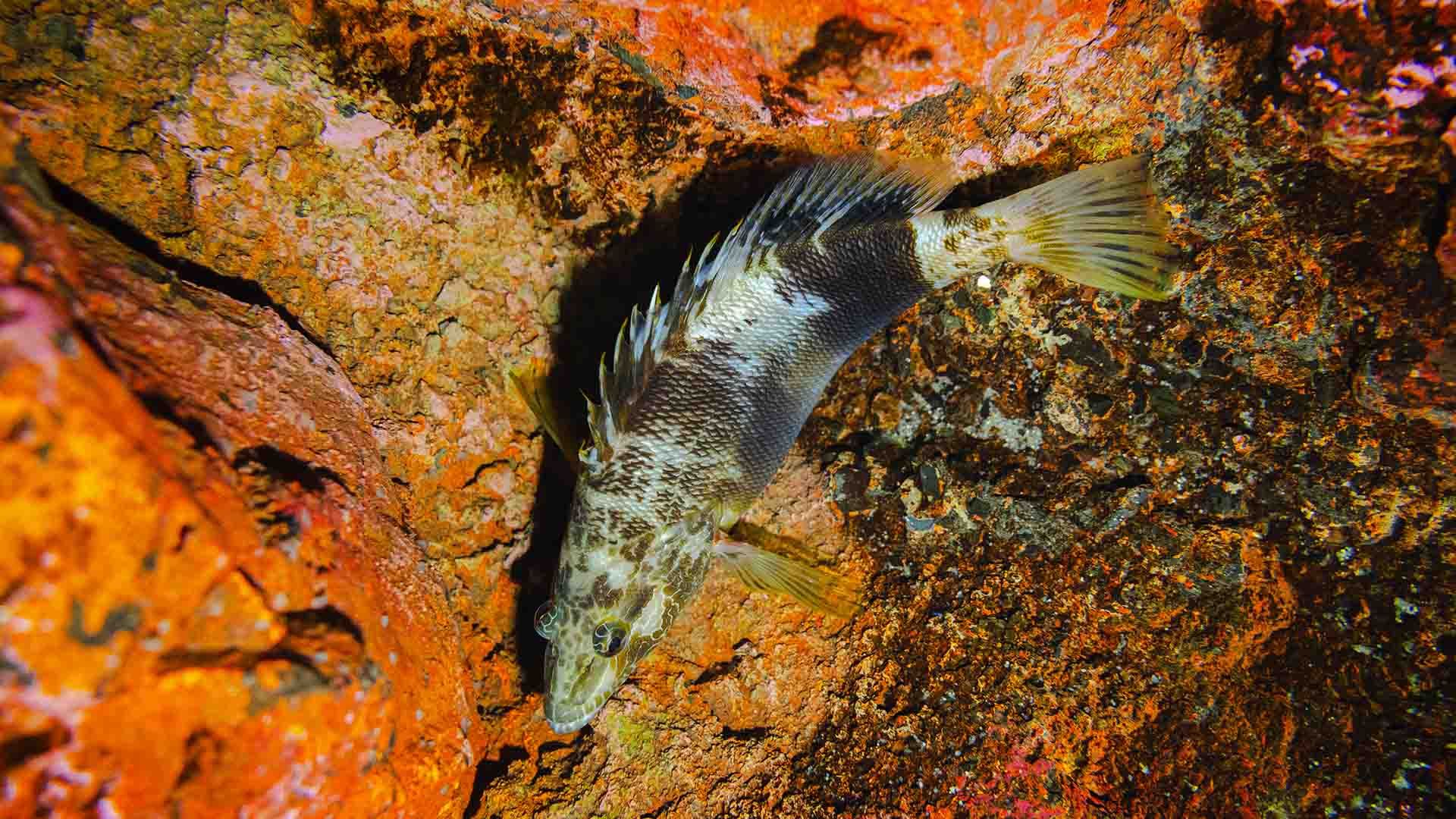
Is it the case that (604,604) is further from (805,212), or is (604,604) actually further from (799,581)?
(805,212)

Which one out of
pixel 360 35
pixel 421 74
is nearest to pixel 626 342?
pixel 421 74

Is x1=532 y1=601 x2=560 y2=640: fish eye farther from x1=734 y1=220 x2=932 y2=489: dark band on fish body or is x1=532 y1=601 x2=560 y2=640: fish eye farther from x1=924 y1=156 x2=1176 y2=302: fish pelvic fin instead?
x1=924 y1=156 x2=1176 y2=302: fish pelvic fin

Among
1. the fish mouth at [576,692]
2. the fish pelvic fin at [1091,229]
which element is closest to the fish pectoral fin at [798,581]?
the fish mouth at [576,692]

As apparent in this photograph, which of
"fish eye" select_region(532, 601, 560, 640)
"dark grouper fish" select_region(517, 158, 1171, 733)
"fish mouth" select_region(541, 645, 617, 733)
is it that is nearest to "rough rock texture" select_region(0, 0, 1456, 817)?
"fish mouth" select_region(541, 645, 617, 733)

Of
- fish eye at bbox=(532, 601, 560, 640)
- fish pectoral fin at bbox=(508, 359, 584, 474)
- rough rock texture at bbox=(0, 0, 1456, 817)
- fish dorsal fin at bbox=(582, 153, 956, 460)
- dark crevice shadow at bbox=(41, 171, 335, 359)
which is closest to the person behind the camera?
rough rock texture at bbox=(0, 0, 1456, 817)

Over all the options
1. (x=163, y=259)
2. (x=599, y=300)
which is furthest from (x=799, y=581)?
(x=163, y=259)

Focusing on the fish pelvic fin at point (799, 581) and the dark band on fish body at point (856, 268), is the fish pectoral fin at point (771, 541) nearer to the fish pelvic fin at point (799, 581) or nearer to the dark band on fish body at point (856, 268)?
the fish pelvic fin at point (799, 581)
